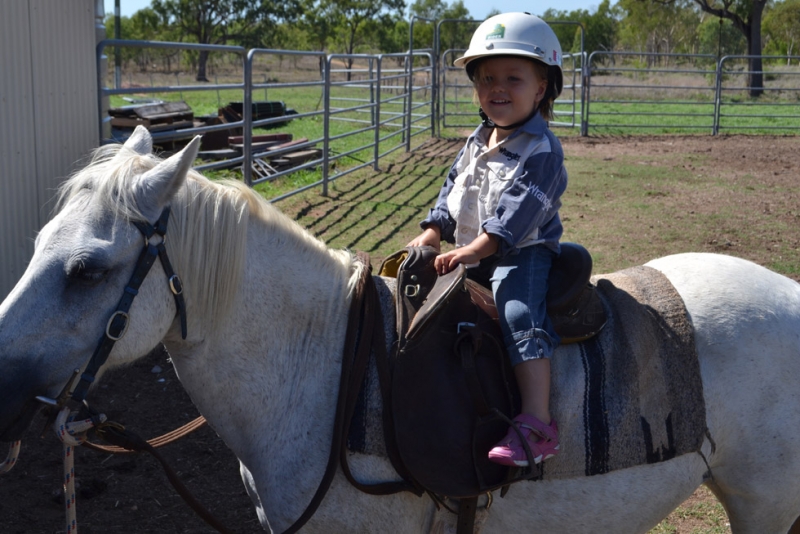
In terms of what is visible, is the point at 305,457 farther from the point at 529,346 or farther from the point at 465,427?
the point at 529,346

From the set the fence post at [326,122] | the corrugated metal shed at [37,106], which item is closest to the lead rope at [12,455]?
the corrugated metal shed at [37,106]

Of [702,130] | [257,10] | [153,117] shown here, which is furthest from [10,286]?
[257,10]

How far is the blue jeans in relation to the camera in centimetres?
188

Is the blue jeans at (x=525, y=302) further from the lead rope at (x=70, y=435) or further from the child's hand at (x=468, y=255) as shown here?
the lead rope at (x=70, y=435)

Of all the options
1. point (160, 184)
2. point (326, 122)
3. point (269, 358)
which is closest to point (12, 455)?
point (269, 358)

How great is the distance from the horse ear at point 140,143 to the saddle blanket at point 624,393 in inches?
29.3

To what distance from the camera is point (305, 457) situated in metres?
1.82

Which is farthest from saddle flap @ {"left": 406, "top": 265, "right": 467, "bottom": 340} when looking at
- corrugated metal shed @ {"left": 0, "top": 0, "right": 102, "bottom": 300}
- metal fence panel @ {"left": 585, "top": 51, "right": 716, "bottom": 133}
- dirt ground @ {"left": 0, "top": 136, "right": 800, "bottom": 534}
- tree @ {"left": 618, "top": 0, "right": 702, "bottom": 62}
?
tree @ {"left": 618, "top": 0, "right": 702, "bottom": 62}

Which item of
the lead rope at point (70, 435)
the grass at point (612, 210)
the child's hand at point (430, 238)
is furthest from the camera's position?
the grass at point (612, 210)

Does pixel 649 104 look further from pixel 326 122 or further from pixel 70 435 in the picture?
pixel 70 435

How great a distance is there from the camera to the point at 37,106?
4.47 m

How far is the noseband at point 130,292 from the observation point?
5.29 ft

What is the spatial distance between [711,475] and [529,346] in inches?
30.3

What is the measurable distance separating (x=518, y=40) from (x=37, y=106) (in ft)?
11.7
